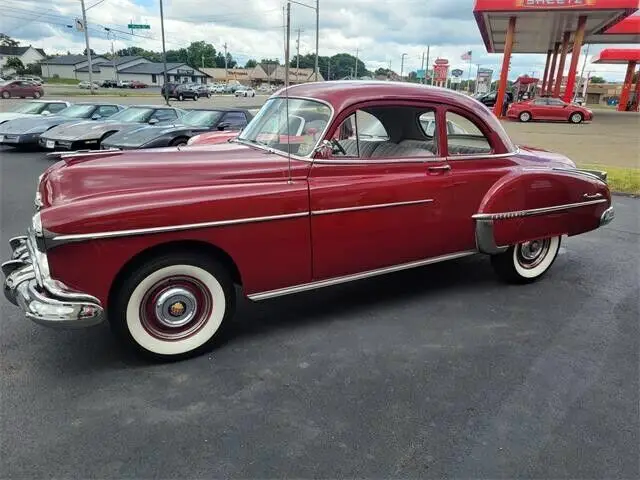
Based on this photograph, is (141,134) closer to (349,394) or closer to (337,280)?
(337,280)

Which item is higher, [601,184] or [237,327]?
[601,184]

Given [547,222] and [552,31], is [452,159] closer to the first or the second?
[547,222]

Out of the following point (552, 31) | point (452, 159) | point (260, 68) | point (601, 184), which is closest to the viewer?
point (452, 159)

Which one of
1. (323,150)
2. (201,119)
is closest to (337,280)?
(323,150)

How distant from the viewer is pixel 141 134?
34.0 ft

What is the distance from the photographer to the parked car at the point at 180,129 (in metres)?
10.0

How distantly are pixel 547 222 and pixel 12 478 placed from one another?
4.23 metres

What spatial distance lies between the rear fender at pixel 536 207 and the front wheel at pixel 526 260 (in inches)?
8.9

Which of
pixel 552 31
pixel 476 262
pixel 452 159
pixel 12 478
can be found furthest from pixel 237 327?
pixel 552 31

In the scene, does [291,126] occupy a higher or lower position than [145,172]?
higher

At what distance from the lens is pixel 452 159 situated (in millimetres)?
3990

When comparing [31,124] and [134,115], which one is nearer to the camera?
[134,115]

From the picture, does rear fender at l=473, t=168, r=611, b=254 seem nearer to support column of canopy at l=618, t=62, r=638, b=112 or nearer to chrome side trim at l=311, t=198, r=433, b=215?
chrome side trim at l=311, t=198, r=433, b=215

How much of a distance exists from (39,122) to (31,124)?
250 mm
